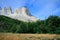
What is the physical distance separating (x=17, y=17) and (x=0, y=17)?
317 mm

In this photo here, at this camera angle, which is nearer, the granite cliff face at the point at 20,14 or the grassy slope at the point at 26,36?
the grassy slope at the point at 26,36

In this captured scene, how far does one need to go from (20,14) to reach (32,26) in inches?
12.4

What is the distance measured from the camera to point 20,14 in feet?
9.52

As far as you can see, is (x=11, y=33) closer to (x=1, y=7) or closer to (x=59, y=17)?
(x=1, y=7)

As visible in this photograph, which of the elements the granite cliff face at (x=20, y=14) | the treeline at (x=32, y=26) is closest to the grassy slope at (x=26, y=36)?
the treeline at (x=32, y=26)

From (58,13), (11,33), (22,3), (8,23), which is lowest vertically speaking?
(11,33)

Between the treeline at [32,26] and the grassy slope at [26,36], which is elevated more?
the treeline at [32,26]

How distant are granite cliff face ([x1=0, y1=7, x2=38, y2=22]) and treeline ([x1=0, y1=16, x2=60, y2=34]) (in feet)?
0.20

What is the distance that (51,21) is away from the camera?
2838 mm

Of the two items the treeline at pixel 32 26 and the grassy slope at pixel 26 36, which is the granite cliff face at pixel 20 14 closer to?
the treeline at pixel 32 26

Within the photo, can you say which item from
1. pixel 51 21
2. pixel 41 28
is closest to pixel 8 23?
pixel 41 28

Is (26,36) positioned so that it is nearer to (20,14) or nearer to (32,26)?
(32,26)

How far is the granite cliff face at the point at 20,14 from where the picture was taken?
2877 millimetres

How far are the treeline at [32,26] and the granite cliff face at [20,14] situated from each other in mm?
60
